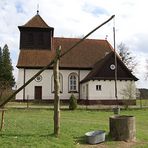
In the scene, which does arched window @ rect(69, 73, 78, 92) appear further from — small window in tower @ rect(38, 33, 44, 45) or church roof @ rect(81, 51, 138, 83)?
small window in tower @ rect(38, 33, 44, 45)

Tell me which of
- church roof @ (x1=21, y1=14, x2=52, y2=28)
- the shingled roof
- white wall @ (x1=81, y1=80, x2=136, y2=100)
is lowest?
white wall @ (x1=81, y1=80, x2=136, y2=100)

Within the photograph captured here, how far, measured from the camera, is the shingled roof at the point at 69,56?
1965 inches

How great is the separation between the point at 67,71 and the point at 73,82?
1859 millimetres

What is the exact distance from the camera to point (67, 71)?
168ft

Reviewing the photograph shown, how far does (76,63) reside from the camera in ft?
168

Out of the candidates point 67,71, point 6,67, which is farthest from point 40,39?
point 6,67

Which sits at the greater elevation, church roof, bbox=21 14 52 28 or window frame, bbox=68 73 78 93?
church roof, bbox=21 14 52 28

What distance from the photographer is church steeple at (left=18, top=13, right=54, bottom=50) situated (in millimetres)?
51312

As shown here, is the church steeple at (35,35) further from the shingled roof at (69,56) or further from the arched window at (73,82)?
the arched window at (73,82)

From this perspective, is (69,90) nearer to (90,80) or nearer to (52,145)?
(90,80)

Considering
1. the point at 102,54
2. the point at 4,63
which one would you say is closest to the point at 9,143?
the point at 102,54

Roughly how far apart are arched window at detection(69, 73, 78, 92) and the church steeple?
529 cm

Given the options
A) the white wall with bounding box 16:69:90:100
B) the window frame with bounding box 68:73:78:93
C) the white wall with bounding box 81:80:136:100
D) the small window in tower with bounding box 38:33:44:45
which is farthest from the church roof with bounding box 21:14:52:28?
the white wall with bounding box 81:80:136:100

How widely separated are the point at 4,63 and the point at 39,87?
33.1 meters
